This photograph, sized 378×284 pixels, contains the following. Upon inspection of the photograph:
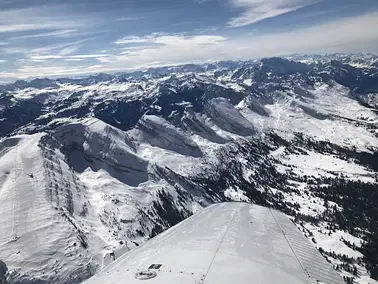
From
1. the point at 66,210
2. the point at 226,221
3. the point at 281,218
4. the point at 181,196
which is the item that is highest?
the point at 226,221

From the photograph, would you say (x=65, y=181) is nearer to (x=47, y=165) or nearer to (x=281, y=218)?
(x=47, y=165)

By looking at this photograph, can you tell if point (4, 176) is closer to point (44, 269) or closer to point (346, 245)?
point (44, 269)

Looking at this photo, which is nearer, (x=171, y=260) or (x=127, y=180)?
(x=171, y=260)

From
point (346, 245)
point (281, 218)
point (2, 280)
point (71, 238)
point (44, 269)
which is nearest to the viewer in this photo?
point (281, 218)

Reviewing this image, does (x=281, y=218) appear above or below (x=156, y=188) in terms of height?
above

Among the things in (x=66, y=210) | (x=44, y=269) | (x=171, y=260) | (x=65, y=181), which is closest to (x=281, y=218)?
(x=171, y=260)

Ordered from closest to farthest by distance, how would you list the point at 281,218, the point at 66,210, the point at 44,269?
the point at 281,218 → the point at 44,269 → the point at 66,210
